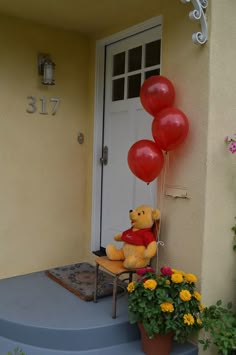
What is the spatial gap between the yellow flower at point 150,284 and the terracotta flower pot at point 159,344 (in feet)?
0.98

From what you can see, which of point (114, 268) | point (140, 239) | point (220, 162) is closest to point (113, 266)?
point (114, 268)

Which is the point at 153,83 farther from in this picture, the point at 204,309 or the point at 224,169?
the point at 204,309

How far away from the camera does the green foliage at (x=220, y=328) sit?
218 cm

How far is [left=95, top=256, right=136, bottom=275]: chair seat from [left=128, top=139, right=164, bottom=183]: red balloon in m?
0.66

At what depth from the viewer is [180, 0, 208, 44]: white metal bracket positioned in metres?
2.19

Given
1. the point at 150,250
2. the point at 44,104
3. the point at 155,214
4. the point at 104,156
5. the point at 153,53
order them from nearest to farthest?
the point at 150,250 → the point at 155,214 → the point at 153,53 → the point at 44,104 → the point at 104,156

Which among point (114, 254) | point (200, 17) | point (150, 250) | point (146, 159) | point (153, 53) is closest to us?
point (200, 17)

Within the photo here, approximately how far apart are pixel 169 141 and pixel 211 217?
0.57 m

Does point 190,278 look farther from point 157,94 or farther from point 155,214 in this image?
point 157,94

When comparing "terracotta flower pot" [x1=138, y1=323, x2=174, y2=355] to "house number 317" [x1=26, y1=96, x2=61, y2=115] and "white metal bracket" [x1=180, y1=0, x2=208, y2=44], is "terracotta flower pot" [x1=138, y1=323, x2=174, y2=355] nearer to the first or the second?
"white metal bracket" [x1=180, y1=0, x2=208, y2=44]

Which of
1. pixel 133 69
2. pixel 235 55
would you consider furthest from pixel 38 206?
pixel 235 55

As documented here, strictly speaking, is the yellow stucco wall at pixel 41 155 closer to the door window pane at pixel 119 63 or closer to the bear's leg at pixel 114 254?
the door window pane at pixel 119 63

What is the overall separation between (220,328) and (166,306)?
41cm

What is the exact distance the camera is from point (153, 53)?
3.04 m
